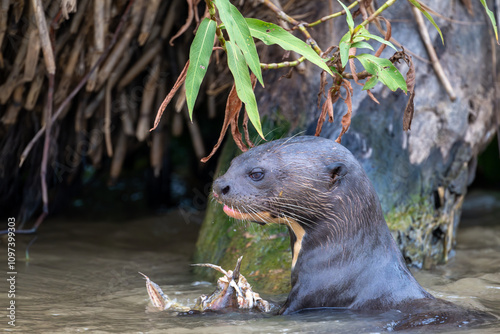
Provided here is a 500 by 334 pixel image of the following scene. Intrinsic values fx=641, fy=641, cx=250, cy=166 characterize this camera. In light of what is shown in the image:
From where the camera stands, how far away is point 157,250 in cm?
421

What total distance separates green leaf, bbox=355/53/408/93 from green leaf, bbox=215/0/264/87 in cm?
59

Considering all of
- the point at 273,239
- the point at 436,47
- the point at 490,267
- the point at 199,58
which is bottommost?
the point at 490,267

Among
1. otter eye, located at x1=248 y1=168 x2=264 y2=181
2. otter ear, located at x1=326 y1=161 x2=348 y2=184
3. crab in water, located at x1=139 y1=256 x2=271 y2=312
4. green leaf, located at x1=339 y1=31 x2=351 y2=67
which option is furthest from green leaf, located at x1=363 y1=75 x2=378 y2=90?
crab in water, located at x1=139 y1=256 x2=271 y2=312

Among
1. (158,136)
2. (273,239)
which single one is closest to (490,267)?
(273,239)

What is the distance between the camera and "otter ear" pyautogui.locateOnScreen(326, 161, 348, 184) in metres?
2.57

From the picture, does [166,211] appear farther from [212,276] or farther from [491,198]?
[491,198]

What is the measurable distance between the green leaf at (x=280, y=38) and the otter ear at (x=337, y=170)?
377 millimetres

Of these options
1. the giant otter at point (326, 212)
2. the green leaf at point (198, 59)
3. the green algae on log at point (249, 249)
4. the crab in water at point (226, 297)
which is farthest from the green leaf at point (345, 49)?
the green algae on log at point (249, 249)

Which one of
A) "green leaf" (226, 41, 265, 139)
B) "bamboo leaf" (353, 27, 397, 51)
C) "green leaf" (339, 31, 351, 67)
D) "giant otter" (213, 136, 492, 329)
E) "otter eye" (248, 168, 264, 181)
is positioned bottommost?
"giant otter" (213, 136, 492, 329)

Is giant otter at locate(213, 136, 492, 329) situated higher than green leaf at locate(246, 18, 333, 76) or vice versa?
green leaf at locate(246, 18, 333, 76)

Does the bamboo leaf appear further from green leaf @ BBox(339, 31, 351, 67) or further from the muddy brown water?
the muddy brown water

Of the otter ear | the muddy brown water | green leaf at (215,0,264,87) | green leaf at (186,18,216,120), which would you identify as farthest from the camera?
the otter ear

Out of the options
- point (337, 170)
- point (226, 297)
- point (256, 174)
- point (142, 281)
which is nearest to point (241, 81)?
point (256, 174)

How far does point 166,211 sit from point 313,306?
117 inches
